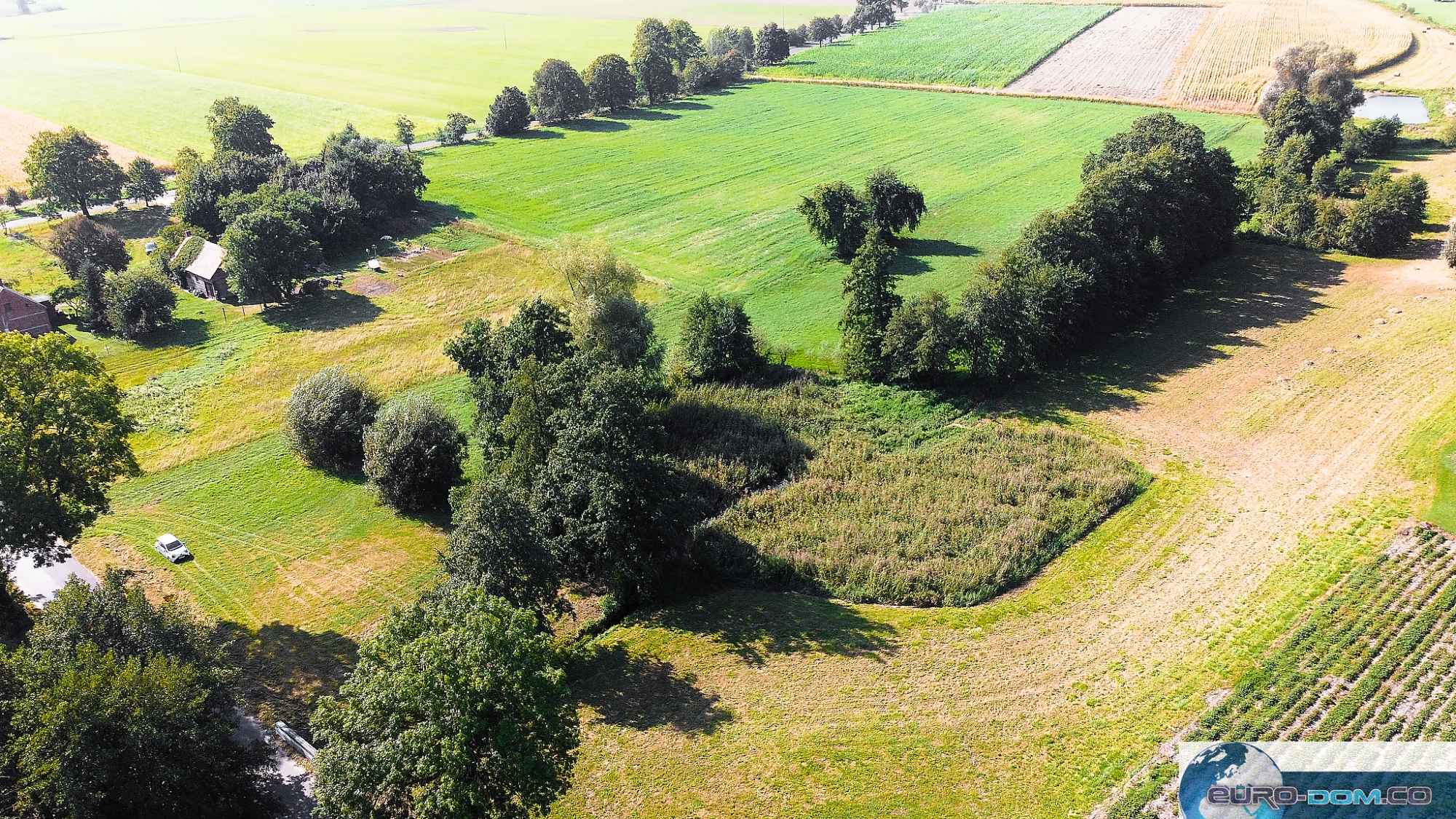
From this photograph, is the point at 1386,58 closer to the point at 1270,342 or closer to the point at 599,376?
the point at 1270,342

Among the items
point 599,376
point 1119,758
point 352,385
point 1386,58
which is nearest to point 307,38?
point 352,385

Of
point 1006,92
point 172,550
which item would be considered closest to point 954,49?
point 1006,92

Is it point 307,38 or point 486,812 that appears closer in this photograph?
point 486,812

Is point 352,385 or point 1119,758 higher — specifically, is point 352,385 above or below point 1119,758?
above

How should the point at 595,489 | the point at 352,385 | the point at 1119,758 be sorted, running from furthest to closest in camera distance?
1. the point at 352,385
2. the point at 595,489
3. the point at 1119,758

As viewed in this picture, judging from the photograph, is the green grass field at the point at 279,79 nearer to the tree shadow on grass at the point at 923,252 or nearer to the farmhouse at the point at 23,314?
the farmhouse at the point at 23,314

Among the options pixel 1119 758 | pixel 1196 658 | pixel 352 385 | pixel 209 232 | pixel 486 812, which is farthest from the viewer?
pixel 209 232
